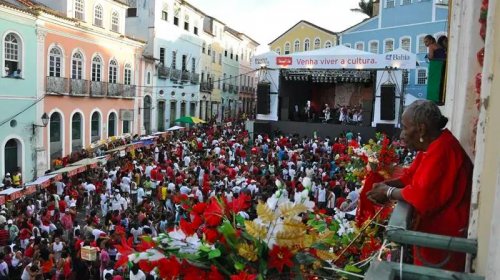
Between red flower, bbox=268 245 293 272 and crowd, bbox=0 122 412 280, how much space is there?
808mm

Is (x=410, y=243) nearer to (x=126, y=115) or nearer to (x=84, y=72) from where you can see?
(x=84, y=72)

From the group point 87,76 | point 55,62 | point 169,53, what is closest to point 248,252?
point 55,62

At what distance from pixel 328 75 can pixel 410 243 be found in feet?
85.8

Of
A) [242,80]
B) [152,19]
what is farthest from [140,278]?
[242,80]

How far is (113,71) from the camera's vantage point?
3025 centimetres

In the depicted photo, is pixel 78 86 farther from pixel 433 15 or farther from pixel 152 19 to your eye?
pixel 433 15

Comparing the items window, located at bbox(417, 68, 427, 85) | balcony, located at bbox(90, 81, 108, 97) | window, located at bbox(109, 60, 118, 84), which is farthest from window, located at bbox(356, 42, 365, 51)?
balcony, located at bbox(90, 81, 108, 97)

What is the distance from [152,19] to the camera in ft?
117

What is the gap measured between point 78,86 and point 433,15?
84.8 ft

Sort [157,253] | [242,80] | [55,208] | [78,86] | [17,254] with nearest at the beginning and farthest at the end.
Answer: [157,253], [17,254], [55,208], [78,86], [242,80]

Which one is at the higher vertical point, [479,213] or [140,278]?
[479,213]

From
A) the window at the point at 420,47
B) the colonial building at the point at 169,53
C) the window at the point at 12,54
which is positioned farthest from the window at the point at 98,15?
the window at the point at 420,47

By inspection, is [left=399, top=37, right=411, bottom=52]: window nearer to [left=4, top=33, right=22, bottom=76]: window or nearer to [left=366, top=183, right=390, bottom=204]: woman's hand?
[left=4, top=33, right=22, bottom=76]: window

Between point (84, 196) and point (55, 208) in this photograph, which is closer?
point (55, 208)
